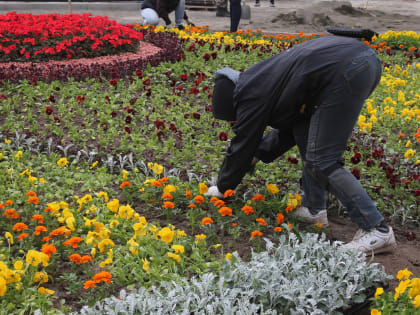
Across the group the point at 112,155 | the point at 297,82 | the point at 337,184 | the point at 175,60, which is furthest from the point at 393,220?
the point at 175,60

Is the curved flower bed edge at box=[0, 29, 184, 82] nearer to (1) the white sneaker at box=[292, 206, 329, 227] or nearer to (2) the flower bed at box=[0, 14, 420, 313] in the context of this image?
(2) the flower bed at box=[0, 14, 420, 313]

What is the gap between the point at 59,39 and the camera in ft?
23.8

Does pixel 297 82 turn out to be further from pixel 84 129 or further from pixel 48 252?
pixel 84 129

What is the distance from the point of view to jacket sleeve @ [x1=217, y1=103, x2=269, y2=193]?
2.97 metres

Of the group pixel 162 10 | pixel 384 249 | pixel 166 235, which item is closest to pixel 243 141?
pixel 166 235

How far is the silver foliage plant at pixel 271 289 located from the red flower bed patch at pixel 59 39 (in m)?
5.12

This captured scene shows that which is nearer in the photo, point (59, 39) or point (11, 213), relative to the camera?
point (11, 213)

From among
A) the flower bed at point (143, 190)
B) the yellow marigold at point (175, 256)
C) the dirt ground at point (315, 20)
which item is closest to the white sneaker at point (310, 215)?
the flower bed at point (143, 190)

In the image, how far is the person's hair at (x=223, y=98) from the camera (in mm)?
3053

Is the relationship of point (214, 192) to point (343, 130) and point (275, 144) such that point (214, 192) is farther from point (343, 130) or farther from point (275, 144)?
point (343, 130)

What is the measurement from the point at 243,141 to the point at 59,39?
5.19 meters

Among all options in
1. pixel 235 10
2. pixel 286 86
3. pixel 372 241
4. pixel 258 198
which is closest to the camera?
pixel 286 86

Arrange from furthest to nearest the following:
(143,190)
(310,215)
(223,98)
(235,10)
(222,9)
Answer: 1. (222,9)
2. (235,10)
3. (143,190)
4. (310,215)
5. (223,98)

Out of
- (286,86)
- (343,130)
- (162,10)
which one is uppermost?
(162,10)
